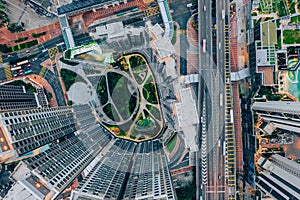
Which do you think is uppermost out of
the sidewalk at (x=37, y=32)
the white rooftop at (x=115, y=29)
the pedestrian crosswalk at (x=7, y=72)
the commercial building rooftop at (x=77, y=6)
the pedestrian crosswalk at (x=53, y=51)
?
the commercial building rooftop at (x=77, y=6)

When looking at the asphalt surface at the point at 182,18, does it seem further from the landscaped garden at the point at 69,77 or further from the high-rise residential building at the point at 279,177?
the high-rise residential building at the point at 279,177

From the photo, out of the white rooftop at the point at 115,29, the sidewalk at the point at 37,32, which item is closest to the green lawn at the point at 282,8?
the white rooftop at the point at 115,29

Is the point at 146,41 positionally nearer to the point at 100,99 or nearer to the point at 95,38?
the point at 95,38

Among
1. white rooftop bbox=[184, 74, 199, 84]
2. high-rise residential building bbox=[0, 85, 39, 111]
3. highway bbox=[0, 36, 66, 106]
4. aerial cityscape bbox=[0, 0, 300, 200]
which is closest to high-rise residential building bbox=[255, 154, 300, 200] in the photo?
aerial cityscape bbox=[0, 0, 300, 200]

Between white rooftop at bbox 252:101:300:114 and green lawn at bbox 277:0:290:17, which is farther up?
green lawn at bbox 277:0:290:17

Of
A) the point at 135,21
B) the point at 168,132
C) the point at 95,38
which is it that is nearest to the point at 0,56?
the point at 95,38

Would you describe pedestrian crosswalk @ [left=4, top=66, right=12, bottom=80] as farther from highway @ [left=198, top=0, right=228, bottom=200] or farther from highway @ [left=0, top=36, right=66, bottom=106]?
highway @ [left=198, top=0, right=228, bottom=200]
